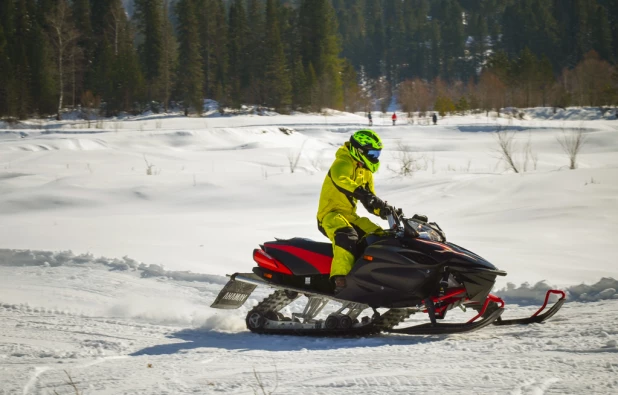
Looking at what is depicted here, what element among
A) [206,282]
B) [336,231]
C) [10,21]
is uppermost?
[10,21]

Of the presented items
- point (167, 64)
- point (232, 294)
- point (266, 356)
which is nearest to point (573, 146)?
point (232, 294)

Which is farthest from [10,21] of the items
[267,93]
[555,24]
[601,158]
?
[555,24]

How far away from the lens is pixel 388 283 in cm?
519

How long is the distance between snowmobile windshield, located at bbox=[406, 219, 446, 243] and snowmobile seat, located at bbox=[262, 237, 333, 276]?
83cm

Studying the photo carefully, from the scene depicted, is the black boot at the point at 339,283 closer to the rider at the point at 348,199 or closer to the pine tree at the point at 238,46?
the rider at the point at 348,199

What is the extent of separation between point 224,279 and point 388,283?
2922mm

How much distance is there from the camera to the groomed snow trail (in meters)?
3.83

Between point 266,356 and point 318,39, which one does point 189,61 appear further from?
point 266,356

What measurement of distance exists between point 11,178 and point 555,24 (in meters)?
100

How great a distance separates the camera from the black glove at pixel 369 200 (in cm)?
513

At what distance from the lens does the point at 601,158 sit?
25109 mm

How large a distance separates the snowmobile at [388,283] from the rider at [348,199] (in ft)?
0.42

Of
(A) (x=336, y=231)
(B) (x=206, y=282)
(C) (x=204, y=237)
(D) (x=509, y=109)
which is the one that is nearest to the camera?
(A) (x=336, y=231)

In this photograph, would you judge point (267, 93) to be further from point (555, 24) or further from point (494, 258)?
point (555, 24)
